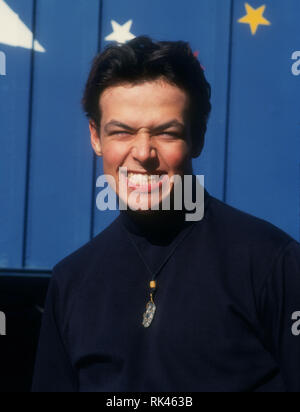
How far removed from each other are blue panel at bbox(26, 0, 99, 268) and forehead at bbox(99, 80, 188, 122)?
77 centimetres

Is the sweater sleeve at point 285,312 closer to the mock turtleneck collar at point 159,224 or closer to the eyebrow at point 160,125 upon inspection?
the mock turtleneck collar at point 159,224

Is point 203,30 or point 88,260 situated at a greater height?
point 203,30

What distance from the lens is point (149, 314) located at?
1.20 metres

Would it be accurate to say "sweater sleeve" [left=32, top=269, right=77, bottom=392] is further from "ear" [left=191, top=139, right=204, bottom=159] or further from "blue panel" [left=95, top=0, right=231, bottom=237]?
"blue panel" [left=95, top=0, right=231, bottom=237]

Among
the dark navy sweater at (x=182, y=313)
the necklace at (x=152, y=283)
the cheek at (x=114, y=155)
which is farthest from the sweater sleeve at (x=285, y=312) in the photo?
the cheek at (x=114, y=155)

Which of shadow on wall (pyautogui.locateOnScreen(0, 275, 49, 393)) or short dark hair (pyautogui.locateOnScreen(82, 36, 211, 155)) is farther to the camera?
shadow on wall (pyautogui.locateOnScreen(0, 275, 49, 393))

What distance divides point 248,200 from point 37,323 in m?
1.15

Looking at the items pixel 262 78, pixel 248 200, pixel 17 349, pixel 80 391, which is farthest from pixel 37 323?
pixel 262 78

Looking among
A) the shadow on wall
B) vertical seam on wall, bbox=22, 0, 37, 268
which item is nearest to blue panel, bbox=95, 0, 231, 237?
vertical seam on wall, bbox=22, 0, 37, 268

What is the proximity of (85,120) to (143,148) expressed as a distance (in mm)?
895

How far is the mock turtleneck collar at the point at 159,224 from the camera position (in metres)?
1.30

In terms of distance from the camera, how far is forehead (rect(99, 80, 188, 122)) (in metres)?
1.21

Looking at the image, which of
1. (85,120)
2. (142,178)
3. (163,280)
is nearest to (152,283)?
(163,280)

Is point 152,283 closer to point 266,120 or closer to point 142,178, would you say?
point 142,178
